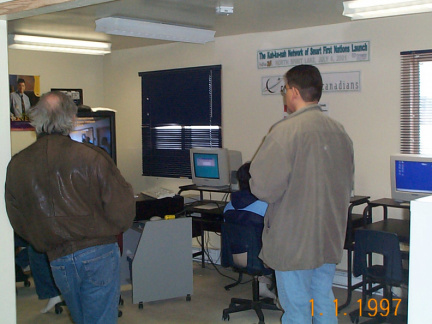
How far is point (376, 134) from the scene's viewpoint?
488cm

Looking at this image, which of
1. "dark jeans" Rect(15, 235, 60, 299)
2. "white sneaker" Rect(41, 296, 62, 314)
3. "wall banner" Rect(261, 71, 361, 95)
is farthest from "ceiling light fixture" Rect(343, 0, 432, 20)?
"white sneaker" Rect(41, 296, 62, 314)

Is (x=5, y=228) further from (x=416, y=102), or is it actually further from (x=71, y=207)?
(x=416, y=102)

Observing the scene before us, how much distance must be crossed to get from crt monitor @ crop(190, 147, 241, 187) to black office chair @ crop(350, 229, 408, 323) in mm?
A: 1946

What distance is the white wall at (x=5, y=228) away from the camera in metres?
2.49

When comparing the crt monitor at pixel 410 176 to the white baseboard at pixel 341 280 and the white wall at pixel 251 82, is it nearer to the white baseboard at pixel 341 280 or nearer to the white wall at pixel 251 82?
the white wall at pixel 251 82

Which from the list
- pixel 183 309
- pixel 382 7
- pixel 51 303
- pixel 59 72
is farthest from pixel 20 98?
pixel 382 7

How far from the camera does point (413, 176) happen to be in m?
4.30

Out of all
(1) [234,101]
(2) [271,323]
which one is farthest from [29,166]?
(1) [234,101]

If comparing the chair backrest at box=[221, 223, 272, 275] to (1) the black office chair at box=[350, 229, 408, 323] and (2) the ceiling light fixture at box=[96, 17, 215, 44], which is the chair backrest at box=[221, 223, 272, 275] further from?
(2) the ceiling light fixture at box=[96, 17, 215, 44]

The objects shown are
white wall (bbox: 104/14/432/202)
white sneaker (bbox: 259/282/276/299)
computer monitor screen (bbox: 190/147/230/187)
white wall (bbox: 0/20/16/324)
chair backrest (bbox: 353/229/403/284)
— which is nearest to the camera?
white wall (bbox: 0/20/16/324)

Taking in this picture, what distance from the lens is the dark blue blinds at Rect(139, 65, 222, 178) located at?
615cm

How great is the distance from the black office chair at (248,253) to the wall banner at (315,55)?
7.07 ft

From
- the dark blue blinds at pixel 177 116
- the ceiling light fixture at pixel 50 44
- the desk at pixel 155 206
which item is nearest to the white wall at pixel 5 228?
the desk at pixel 155 206

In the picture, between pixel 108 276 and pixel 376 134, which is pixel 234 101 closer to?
pixel 376 134
